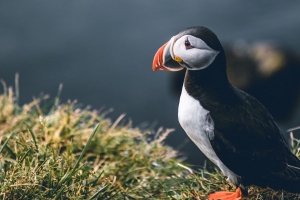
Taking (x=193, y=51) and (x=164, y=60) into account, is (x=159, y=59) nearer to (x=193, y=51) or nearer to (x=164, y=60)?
(x=164, y=60)

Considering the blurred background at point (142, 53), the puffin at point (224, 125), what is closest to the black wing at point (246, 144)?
the puffin at point (224, 125)

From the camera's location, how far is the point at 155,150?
497 centimetres

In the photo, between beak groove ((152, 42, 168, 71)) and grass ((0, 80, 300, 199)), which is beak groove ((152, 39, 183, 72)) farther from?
grass ((0, 80, 300, 199))

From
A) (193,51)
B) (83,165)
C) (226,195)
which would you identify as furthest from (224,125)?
(83,165)

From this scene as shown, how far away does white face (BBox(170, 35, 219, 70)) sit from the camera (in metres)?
3.17

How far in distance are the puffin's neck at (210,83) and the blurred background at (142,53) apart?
375 centimetres

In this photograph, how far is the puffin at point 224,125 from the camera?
3271mm

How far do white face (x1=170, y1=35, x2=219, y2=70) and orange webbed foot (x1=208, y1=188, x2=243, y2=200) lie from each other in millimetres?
897

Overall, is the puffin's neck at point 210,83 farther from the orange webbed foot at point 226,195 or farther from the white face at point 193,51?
the orange webbed foot at point 226,195

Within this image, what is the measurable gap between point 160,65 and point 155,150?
5.66ft

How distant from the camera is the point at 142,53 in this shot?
29.3 feet

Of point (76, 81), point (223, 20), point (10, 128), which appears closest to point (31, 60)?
point (76, 81)

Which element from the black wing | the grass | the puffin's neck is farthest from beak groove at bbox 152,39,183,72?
the grass

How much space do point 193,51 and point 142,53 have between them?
18.9ft
